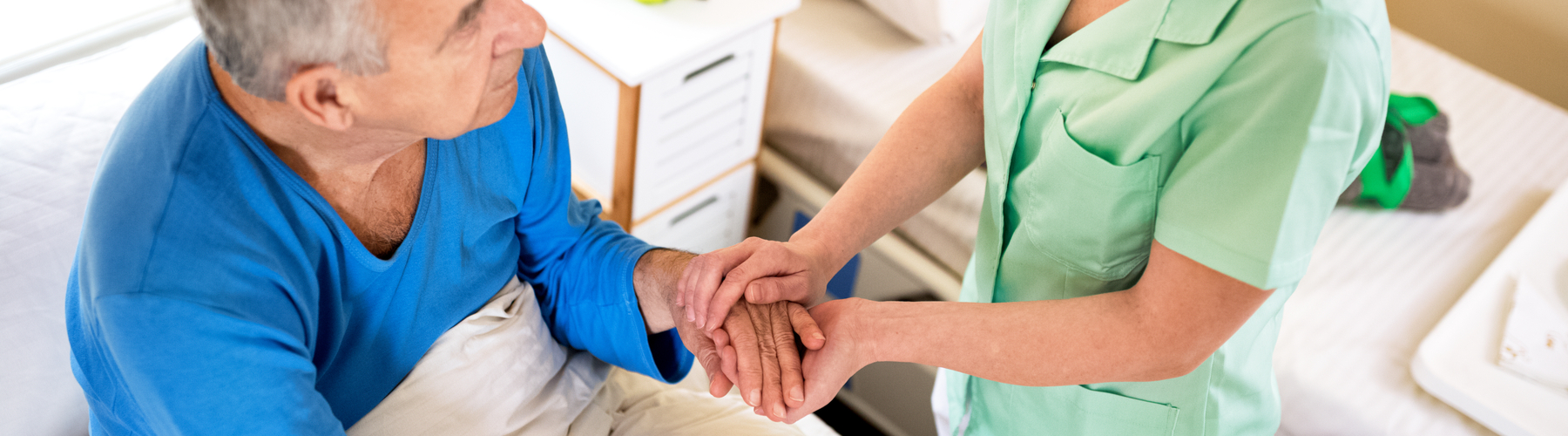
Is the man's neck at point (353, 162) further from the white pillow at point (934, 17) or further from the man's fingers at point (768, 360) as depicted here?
the white pillow at point (934, 17)

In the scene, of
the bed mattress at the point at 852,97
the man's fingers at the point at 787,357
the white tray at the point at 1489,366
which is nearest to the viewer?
the man's fingers at the point at 787,357

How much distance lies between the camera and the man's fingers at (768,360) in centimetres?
115

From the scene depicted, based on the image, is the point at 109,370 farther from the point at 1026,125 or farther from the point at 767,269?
the point at 1026,125

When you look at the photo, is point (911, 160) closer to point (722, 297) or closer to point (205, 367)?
point (722, 297)

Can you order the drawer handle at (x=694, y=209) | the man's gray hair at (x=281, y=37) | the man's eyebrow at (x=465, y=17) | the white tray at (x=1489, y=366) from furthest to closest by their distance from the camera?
the drawer handle at (x=694, y=209), the white tray at (x=1489, y=366), the man's eyebrow at (x=465, y=17), the man's gray hair at (x=281, y=37)

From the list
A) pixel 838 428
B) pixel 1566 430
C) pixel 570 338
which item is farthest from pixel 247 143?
pixel 1566 430

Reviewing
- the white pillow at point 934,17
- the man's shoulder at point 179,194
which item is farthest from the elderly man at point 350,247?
the white pillow at point 934,17

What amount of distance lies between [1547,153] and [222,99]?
241 cm

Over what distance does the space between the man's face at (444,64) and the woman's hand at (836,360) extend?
0.44 metres

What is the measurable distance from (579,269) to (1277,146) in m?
0.84

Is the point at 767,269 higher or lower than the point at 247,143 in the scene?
lower

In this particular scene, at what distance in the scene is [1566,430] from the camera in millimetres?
1526

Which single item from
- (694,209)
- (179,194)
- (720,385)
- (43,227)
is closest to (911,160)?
(720,385)

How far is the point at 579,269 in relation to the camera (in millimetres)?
1333
